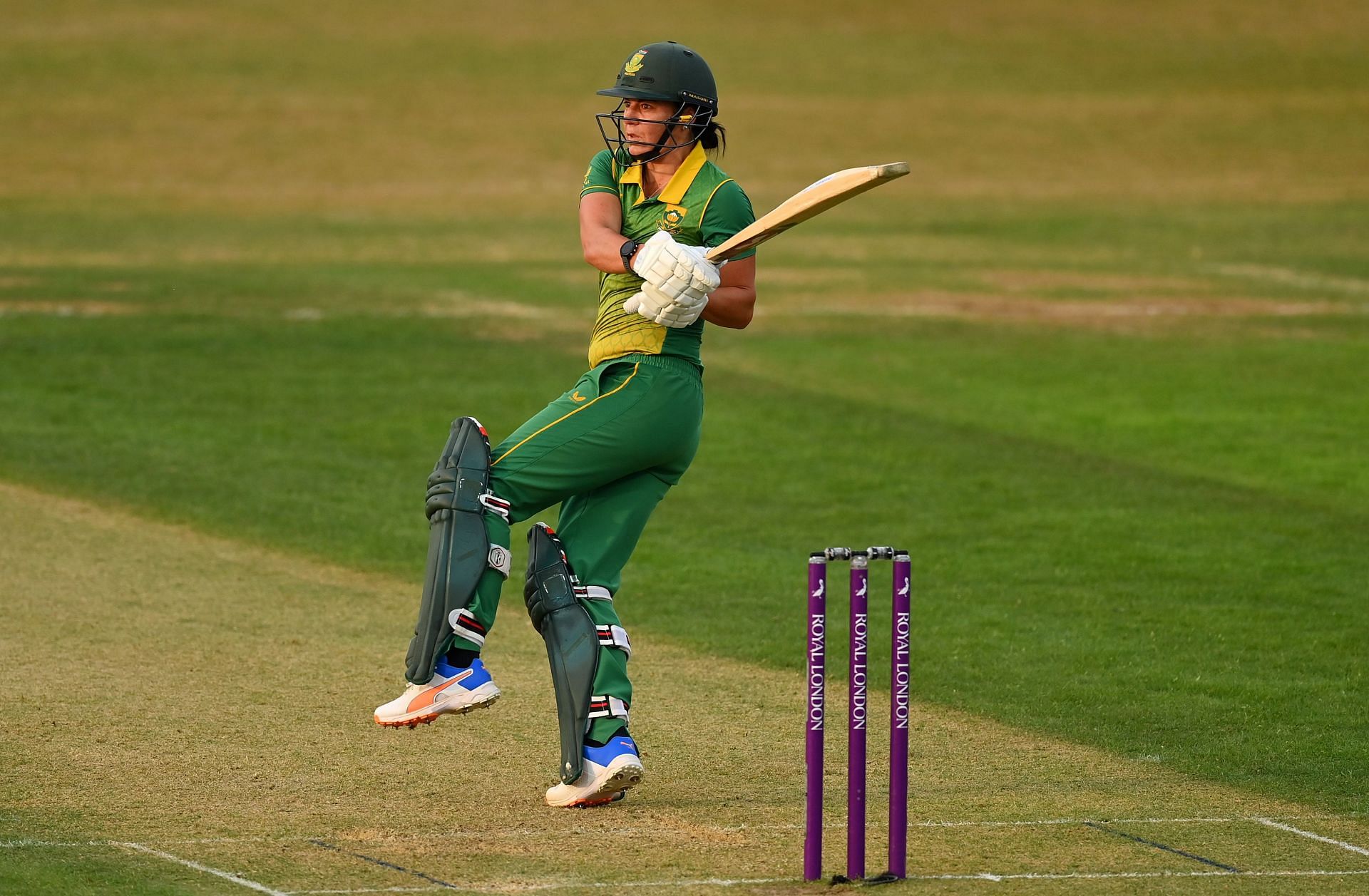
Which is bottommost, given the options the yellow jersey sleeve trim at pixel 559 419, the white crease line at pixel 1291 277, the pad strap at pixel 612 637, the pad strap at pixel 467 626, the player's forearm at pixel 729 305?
the pad strap at pixel 612 637

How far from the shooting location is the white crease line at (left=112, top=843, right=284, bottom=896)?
15.9 feet

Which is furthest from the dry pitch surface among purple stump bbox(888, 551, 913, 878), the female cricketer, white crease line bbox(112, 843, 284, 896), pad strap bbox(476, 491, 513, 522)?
pad strap bbox(476, 491, 513, 522)

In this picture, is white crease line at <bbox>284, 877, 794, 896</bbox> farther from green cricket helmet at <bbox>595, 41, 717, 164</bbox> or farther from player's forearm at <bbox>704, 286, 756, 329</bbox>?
green cricket helmet at <bbox>595, 41, 717, 164</bbox>

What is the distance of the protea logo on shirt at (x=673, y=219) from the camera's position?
5.74 meters

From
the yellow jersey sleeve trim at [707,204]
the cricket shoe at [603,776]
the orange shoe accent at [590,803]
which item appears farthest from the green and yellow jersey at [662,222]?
the orange shoe accent at [590,803]

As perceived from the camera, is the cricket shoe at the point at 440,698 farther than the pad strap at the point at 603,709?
No

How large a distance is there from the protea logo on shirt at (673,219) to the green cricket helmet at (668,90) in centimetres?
19

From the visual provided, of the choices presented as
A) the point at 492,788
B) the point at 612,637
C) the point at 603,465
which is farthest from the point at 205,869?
the point at 603,465

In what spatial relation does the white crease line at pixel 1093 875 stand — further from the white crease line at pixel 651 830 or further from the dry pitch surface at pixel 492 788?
the white crease line at pixel 651 830

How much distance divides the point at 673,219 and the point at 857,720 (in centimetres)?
162

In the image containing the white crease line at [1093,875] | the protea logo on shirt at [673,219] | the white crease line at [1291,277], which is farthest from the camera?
the white crease line at [1291,277]

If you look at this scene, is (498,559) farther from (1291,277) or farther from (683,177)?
(1291,277)

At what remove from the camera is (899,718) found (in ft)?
16.2

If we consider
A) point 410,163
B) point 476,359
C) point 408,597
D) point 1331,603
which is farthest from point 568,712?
point 410,163
